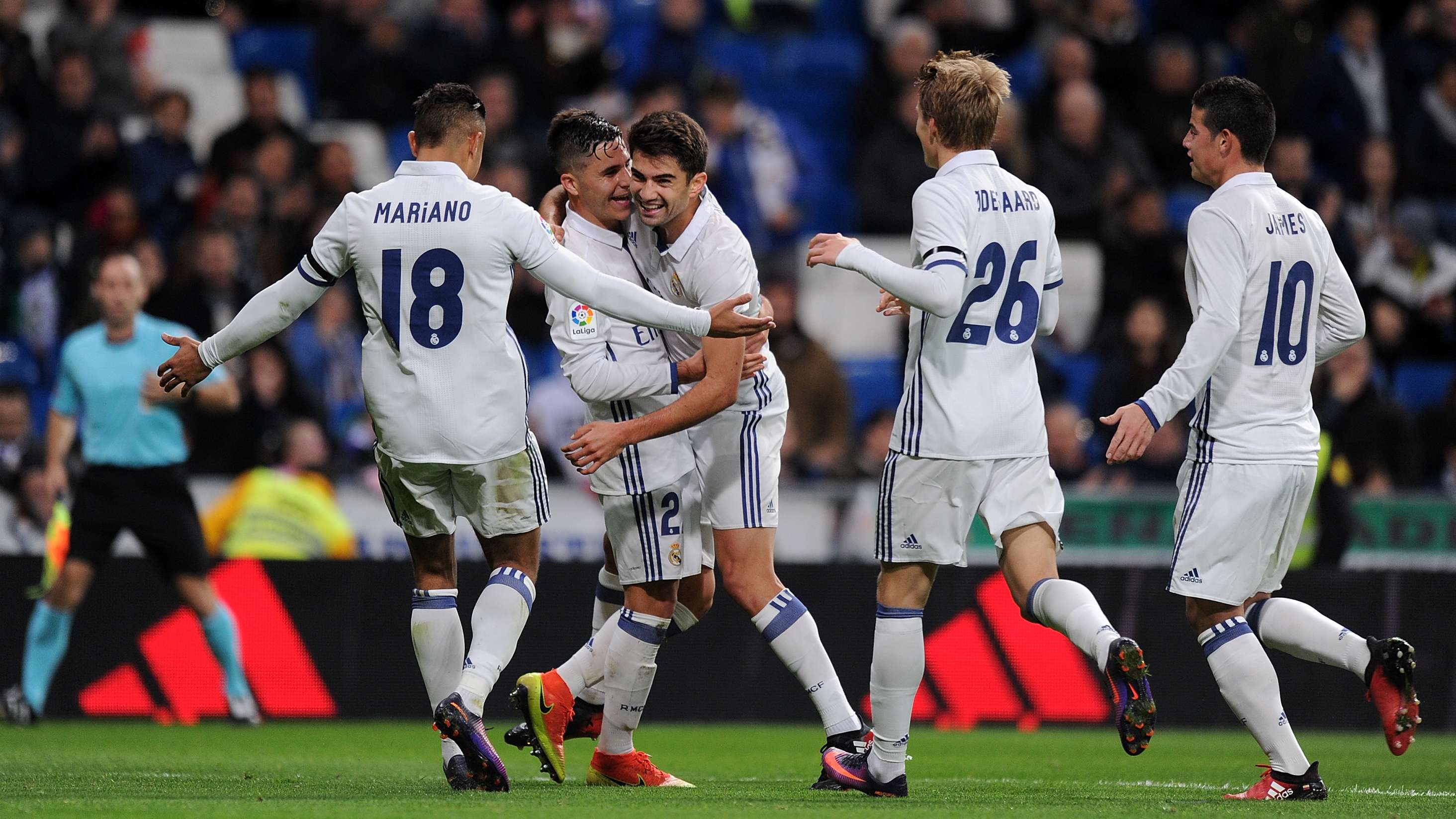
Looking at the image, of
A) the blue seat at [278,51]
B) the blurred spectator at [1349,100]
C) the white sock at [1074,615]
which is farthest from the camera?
the blue seat at [278,51]

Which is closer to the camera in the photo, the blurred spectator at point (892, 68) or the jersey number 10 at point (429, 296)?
the jersey number 10 at point (429, 296)

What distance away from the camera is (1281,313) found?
6184mm

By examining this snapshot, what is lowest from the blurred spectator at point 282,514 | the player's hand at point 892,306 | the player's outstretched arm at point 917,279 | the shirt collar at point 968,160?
the blurred spectator at point 282,514

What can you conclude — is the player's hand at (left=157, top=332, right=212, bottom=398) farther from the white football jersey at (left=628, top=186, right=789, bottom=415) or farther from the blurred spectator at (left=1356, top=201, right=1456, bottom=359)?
the blurred spectator at (left=1356, top=201, right=1456, bottom=359)

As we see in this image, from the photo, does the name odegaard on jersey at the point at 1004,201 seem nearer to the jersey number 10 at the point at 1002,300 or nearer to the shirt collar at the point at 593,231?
the jersey number 10 at the point at 1002,300

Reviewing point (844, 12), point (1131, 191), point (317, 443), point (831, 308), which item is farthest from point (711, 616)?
point (844, 12)

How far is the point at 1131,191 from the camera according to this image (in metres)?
14.0

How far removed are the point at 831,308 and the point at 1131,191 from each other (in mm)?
2476

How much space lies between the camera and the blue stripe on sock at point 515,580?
20.5ft

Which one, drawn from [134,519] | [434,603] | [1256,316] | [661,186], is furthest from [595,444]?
[134,519]

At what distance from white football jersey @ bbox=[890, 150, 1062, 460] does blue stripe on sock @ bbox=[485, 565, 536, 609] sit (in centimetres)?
137

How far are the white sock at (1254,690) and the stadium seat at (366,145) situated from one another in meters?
10.0

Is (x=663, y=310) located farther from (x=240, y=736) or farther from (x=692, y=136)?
(x=240, y=736)

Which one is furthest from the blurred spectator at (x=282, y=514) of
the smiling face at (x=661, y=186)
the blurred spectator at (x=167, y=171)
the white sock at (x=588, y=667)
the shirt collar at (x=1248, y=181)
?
the shirt collar at (x=1248, y=181)
